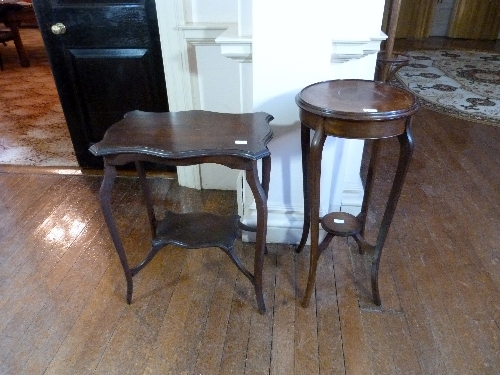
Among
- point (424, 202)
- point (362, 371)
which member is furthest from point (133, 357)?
point (424, 202)

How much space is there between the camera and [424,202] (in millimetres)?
2201

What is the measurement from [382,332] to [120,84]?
192 cm

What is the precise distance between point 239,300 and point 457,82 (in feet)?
13.1

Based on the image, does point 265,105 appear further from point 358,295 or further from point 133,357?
point 133,357

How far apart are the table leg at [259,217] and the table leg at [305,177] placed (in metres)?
0.16

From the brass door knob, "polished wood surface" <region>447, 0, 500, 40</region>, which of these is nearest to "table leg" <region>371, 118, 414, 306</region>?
the brass door knob

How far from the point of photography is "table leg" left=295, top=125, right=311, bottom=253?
1.47 meters

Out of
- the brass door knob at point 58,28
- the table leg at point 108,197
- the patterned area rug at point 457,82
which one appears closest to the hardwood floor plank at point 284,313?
the table leg at point 108,197

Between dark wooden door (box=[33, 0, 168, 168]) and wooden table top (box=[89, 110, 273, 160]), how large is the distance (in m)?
0.84

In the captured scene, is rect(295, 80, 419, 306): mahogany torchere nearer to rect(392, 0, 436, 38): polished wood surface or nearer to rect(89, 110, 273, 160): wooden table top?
rect(89, 110, 273, 160): wooden table top

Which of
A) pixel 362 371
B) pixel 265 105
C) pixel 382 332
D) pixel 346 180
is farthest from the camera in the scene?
pixel 346 180

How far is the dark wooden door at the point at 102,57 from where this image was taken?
80.5 inches

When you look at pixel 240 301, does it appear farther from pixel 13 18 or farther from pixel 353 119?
pixel 13 18

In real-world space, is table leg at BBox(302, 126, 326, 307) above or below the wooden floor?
above
